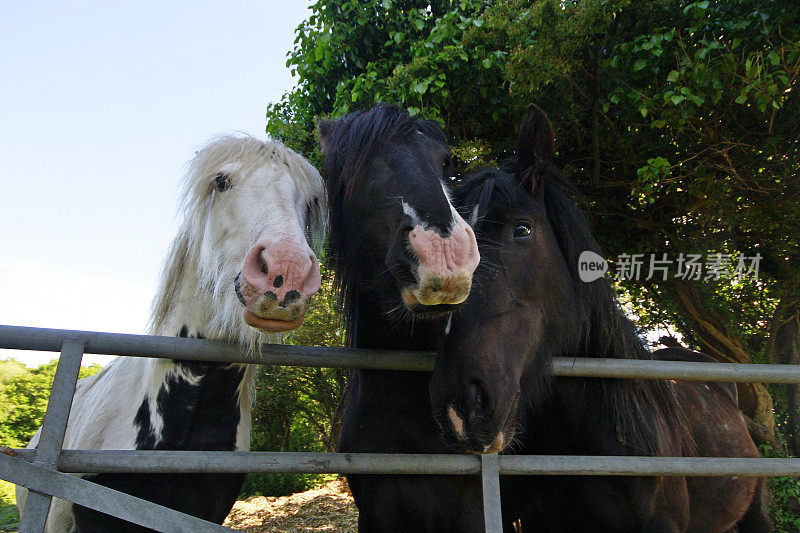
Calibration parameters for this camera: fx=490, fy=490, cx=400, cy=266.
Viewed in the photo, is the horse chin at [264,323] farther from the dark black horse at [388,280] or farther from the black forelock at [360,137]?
the black forelock at [360,137]

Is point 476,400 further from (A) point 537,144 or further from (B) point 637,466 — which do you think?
(A) point 537,144

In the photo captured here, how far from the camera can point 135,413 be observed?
1949mm

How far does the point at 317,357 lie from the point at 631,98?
10.0 ft

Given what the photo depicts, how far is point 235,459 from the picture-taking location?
53.6 inches

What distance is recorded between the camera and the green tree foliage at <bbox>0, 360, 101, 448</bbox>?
9.08 meters

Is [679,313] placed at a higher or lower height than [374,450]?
higher

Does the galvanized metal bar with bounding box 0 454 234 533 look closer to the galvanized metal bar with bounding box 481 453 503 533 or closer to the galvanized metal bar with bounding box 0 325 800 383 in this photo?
the galvanized metal bar with bounding box 0 325 800 383

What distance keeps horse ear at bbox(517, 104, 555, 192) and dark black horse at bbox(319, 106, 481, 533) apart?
398 mm

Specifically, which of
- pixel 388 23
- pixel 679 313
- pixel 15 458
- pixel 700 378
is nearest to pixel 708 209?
pixel 679 313

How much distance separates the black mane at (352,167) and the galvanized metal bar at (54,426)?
40.3 inches

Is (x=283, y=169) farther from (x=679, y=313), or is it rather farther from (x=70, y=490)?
(x=679, y=313)

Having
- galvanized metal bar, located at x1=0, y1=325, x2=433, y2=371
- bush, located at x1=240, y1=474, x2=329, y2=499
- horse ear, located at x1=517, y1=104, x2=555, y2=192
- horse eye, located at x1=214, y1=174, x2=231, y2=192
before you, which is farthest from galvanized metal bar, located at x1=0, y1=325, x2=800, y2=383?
bush, located at x1=240, y1=474, x2=329, y2=499

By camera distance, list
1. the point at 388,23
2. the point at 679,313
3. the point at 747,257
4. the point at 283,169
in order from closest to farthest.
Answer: the point at 283,169 < the point at 388,23 < the point at 747,257 < the point at 679,313

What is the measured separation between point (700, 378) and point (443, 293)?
1.10 metres
